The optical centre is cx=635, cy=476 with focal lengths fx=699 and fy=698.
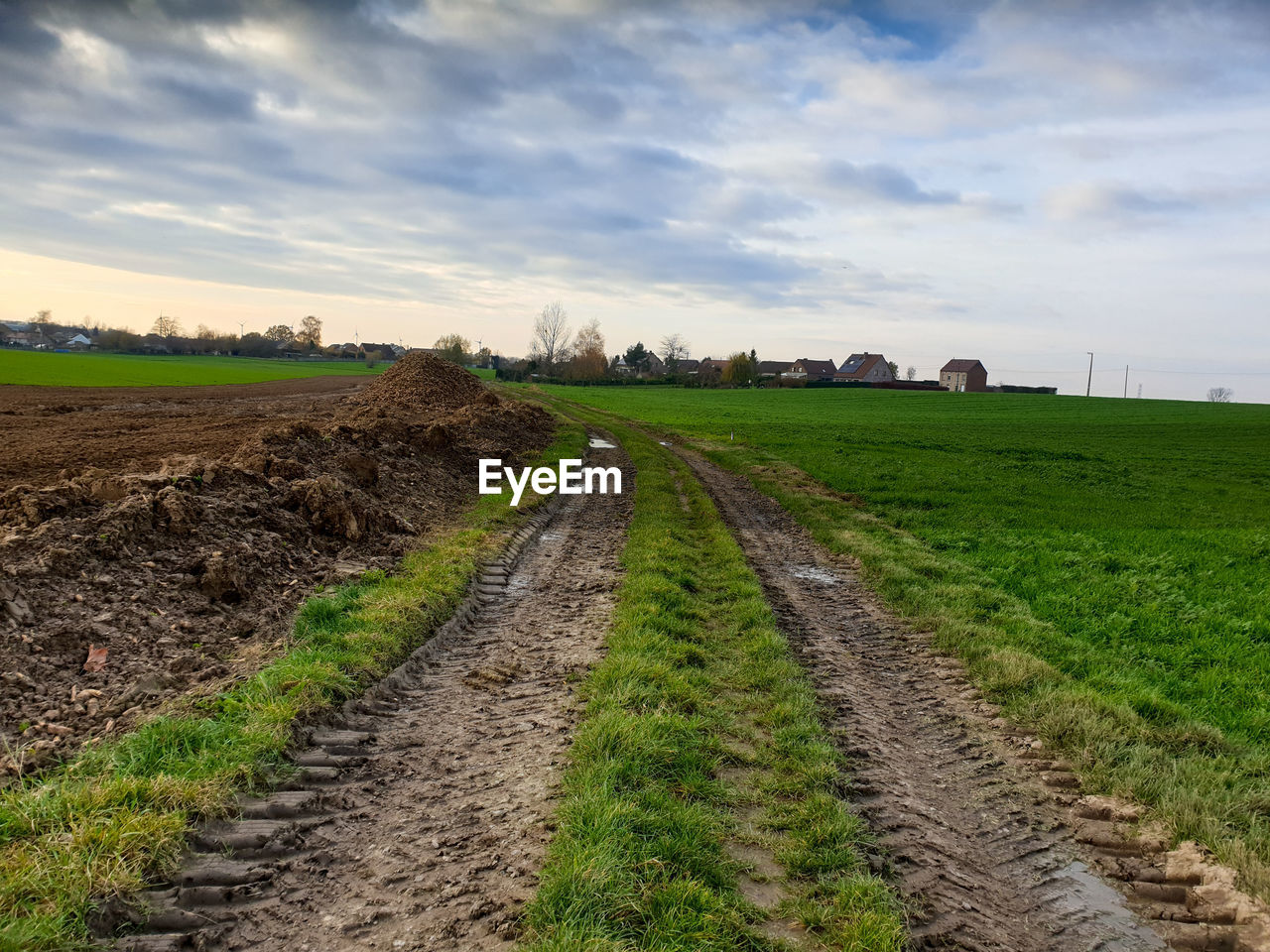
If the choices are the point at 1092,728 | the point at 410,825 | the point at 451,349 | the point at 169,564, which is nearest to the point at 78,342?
the point at 451,349

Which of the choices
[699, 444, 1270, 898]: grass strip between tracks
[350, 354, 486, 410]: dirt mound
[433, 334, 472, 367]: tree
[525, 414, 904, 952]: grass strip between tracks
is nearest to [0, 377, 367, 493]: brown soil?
[350, 354, 486, 410]: dirt mound

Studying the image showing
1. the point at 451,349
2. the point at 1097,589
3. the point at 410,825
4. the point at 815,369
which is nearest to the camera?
the point at 410,825

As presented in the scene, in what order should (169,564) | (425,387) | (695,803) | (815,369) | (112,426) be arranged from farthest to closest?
(815,369)
(425,387)
(112,426)
(169,564)
(695,803)

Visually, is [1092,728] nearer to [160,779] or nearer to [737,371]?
[160,779]

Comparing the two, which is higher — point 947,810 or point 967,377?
point 967,377

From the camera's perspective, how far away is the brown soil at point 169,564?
5.16 metres

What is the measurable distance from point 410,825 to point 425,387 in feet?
85.0

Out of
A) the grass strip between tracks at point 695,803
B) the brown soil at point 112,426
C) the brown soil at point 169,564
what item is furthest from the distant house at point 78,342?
the grass strip between tracks at point 695,803

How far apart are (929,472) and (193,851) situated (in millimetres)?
20143

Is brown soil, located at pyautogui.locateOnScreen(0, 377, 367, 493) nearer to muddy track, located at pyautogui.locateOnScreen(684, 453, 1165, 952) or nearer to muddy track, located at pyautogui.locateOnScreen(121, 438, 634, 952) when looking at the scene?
muddy track, located at pyautogui.locateOnScreen(121, 438, 634, 952)

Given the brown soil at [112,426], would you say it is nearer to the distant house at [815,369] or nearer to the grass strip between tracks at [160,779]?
the grass strip between tracks at [160,779]

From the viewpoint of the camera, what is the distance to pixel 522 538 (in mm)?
11133

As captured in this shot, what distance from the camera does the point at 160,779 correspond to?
3982 mm

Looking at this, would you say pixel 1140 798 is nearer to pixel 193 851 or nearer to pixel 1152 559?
pixel 193 851
